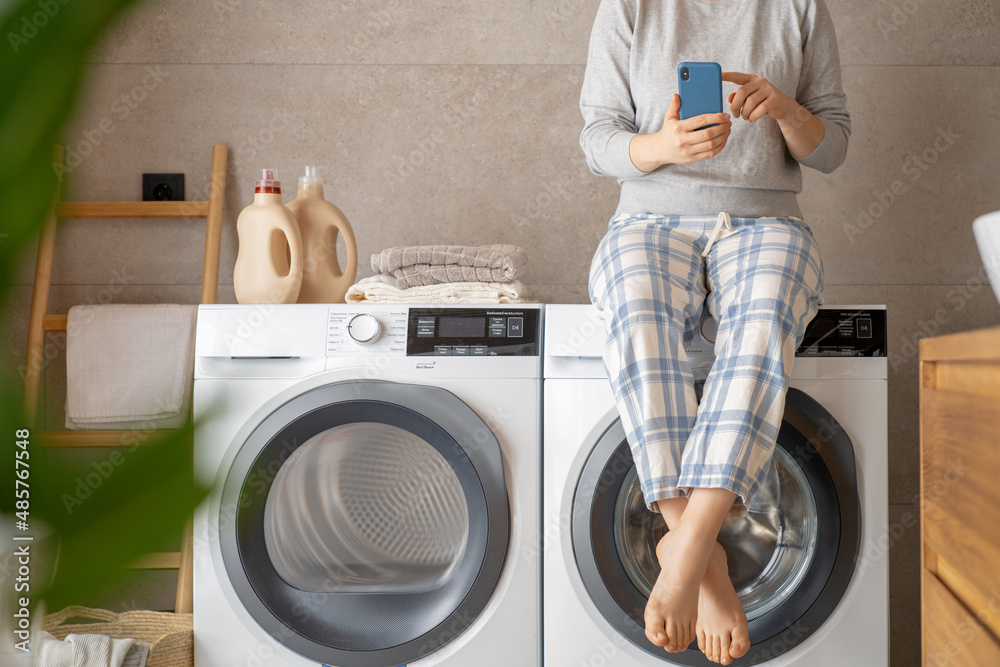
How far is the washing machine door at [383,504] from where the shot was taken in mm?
1223

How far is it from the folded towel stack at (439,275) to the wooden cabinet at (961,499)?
0.73 m

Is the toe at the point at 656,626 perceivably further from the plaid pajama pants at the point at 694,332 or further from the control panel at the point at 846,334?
the control panel at the point at 846,334

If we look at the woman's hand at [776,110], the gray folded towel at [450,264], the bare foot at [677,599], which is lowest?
the bare foot at [677,599]

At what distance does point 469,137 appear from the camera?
190cm

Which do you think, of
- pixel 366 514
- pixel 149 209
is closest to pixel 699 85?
pixel 366 514

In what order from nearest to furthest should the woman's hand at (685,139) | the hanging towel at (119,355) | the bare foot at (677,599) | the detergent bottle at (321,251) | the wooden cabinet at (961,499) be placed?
A: the wooden cabinet at (961,499) < the bare foot at (677,599) < the woman's hand at (685,139) < the detergent bottle at (321,251) < the hanging towel at (119,355)

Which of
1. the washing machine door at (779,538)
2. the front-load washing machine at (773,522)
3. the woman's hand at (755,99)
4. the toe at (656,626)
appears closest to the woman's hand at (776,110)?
the woman's hand at (755,99)

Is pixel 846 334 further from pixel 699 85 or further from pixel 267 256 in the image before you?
pixel 267 256

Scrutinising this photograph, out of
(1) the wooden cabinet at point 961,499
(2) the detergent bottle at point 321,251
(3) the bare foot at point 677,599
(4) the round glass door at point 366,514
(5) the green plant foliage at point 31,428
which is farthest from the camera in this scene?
(2) the detergent bottle at point 321,251

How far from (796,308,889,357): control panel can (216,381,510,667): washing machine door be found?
0.54 metres

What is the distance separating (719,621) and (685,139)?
0.70 meters

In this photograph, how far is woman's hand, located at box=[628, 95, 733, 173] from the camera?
116 cm

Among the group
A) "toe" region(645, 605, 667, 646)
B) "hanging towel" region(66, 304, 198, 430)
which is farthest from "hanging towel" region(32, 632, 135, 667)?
"toe" region(645, 605, 667, 646)

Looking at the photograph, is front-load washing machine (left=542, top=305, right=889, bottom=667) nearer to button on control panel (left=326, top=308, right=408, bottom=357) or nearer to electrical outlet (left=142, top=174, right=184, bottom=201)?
button on control panel (left=326, top=308, right=408, bottom=357)
